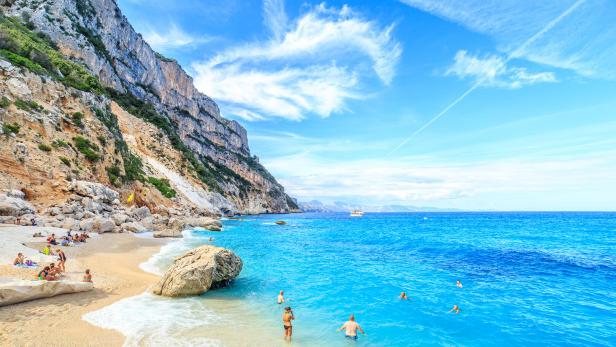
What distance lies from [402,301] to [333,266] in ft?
30.6

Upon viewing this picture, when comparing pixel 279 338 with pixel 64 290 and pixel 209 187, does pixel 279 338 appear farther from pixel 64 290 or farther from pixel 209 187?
pixel 209 187

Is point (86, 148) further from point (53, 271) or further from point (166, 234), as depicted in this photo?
point (53, 271)

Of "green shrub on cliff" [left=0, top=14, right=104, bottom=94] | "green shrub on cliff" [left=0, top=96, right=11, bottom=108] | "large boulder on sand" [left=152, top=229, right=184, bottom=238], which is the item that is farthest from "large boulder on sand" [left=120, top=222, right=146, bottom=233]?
"green shrub on cliff" [left=0, top=14, right=104, bottom=94]

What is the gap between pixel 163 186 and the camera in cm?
6375

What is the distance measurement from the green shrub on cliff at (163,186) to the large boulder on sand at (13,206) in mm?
30364

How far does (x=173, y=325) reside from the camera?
11.5 metres

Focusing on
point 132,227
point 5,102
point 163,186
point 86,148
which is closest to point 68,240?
point 132,227

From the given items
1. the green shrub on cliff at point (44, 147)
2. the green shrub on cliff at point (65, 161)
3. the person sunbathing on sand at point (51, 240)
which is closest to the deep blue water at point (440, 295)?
the person sunbathing on sand at point (51, 240)

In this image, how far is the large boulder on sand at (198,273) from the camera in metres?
15.2

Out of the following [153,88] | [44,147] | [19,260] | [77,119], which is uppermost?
[153,88]

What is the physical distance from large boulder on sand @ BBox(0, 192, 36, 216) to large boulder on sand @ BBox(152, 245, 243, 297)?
21607 millimetres

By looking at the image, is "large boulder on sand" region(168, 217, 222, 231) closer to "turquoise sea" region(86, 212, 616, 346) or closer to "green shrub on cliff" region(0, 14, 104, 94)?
"turquoise sea" region(86, 212, 616, 346)

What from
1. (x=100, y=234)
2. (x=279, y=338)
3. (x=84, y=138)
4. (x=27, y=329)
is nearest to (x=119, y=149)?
(x=84, y=138)

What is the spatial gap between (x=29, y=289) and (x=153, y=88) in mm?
110232
